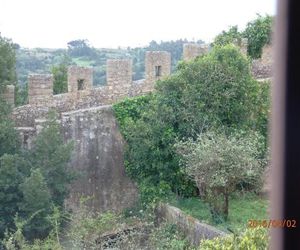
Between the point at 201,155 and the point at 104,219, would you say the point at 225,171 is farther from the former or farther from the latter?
the point at 104,219

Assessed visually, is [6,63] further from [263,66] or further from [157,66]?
[263,66]

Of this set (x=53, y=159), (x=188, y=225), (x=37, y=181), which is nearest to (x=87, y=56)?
(x=53, y=159)

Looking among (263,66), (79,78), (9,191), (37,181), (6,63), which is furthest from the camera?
(263,66)

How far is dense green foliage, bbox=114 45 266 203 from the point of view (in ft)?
42.7

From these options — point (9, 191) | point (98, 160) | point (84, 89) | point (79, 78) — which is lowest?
point (9, 191)

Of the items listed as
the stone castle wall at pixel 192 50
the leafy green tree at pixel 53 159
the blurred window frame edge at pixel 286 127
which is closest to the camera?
the blurred window frame edge at pixel 286 127

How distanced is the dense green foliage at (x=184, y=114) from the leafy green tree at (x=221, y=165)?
0.85m

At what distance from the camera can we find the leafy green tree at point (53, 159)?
12.0 metres

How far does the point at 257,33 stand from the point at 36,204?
11.7 meters

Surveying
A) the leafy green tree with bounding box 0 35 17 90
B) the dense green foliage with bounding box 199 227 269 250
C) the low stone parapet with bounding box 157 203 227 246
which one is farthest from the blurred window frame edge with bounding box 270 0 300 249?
the leafy green tree with bounding box 0 35 17 90

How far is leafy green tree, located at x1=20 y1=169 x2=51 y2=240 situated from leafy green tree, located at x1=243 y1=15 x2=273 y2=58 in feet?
37.1

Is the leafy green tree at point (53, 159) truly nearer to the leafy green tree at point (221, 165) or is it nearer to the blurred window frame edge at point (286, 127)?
the leafy green tree at point (221, 165)

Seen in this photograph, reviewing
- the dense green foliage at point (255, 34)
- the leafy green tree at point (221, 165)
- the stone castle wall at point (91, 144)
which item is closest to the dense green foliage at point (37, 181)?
the stone castle wall at point (91, 144)

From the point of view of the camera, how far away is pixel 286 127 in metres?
2.12
